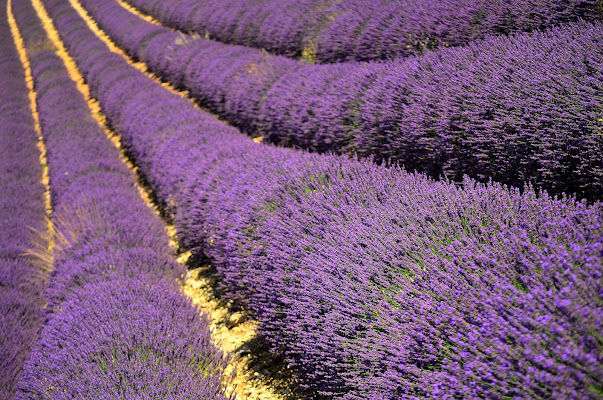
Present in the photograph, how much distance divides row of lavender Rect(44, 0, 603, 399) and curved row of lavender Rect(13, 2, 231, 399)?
19.2 inches

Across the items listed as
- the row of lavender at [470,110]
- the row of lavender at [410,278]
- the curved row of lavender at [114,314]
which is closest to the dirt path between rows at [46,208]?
the curved row of lavender at [114,314]

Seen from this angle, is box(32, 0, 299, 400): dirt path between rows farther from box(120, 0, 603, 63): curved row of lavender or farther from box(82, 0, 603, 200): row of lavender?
box(120, 0, 603, 63): curved row of lavender

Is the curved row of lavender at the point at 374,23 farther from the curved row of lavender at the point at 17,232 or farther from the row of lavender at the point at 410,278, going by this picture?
the curved row of lavender at the point at 17,232

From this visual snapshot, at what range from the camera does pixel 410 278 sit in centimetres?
195

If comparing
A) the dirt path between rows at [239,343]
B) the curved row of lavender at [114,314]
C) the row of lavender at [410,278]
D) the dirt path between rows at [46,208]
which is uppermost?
the row of lavender at [410,278]

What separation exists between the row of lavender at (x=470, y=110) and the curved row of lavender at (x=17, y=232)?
333 centimetres

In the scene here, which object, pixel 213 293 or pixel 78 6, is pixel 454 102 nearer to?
pixel 213 293

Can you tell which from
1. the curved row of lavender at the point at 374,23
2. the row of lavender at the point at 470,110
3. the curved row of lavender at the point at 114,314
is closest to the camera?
the curved row of lavender at the point at 114,314

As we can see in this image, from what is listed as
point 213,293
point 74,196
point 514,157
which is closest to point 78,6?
point 74,196

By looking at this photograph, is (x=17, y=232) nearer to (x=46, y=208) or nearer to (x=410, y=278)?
(x=46, y=208)

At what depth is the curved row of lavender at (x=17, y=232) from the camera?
11.5ft

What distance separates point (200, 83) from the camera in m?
8.30

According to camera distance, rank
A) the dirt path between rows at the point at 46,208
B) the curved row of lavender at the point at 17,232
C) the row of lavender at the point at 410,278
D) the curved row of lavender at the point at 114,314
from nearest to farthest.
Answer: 1. the row of lavender at the point at 410,278
2. the curved row of lavender at the point at 114,314
3. the curved row of lavender at the point at 17,232
4. the dirt path between rows at the point at 46,208

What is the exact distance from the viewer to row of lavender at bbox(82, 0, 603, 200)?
2.48 m
